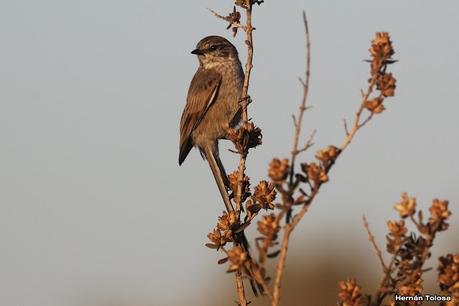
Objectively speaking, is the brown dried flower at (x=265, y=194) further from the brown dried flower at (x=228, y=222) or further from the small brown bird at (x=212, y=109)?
the small brown bird at (x=212, y=109)

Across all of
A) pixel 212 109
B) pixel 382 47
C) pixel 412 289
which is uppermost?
pixel 212 109

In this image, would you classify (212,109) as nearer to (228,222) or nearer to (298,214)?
(228,222)

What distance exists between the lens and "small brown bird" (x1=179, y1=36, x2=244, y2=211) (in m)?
7.57

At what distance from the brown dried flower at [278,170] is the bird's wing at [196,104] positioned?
479cm

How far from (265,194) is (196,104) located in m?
3.48

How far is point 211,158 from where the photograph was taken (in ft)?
24.4

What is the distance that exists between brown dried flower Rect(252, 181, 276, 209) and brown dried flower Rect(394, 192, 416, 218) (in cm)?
154

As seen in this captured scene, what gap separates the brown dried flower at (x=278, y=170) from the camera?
9.61 feet

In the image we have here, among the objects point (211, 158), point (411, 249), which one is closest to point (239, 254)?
point (411, 249)

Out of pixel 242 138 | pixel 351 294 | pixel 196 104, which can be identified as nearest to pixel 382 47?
pixel 351 294

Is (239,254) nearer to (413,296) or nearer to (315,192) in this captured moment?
(315,192)

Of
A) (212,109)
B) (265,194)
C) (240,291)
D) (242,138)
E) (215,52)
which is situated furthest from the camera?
(215,52)

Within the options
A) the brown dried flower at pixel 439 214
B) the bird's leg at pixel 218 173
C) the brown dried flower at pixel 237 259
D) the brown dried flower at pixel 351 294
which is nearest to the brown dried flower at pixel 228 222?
the brown dried flower at pixel 237 259

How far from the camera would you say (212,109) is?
772cm
